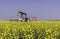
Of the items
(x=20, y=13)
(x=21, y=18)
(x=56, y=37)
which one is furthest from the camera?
(x=20, y=13)

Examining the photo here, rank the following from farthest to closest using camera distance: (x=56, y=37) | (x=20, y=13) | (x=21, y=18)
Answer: (x=20, y=13), (x=21, y=18), (x=56, y=37)

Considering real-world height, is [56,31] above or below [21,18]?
above

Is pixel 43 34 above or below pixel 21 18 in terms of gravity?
above

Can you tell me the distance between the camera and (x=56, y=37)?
6367 millimetres

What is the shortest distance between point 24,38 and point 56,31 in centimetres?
92

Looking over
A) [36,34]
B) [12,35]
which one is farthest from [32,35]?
[12,35]

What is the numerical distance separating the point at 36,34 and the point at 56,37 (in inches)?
21.6

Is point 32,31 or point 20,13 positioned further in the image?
point 20,13

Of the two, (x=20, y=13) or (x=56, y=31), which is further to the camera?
(x=20, y=13)

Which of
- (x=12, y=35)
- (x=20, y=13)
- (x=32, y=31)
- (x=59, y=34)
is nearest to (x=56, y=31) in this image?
(x=59, y=34)

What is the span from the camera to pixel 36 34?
656 centimetres

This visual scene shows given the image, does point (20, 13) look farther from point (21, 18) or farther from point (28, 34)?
point (28, 34)

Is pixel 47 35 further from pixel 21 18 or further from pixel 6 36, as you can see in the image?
pixel 21 18

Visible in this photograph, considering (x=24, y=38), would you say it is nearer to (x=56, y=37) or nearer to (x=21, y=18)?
(x=56, y=37)
